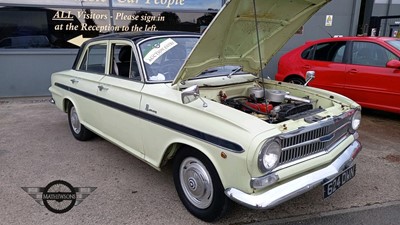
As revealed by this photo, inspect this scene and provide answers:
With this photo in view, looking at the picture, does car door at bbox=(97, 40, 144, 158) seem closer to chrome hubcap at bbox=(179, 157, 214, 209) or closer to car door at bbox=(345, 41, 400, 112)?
chrome hubcap at bbox=(179, 157, 214, 209)

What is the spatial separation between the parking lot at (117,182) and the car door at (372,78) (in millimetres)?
486

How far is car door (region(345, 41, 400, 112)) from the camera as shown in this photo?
5.51 metres

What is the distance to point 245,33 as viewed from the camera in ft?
11.1

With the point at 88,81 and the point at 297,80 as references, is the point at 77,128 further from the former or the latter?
the point at 297,80

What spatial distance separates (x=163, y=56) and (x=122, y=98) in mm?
645

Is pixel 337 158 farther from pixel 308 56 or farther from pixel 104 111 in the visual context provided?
pixel 308 56

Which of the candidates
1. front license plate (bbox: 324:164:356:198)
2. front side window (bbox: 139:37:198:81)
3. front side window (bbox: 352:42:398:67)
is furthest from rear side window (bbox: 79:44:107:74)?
front side window (bbox: 352:42:398:67)

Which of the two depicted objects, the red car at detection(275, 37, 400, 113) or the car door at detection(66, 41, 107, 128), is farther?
the red car at detection(275, 37, 400, 113)

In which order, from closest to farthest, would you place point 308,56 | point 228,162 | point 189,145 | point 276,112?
1. point 228,162
2. point 189,145
3. point 276,112
4. point 308,56

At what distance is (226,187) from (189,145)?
499 mm

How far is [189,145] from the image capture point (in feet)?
9.18

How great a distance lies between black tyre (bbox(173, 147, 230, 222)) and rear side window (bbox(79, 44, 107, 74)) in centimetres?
189

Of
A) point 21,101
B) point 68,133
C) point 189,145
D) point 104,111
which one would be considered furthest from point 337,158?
point 21,101

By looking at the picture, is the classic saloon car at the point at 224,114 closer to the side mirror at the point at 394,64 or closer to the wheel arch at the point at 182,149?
the wheel arch at the point at 182,149
